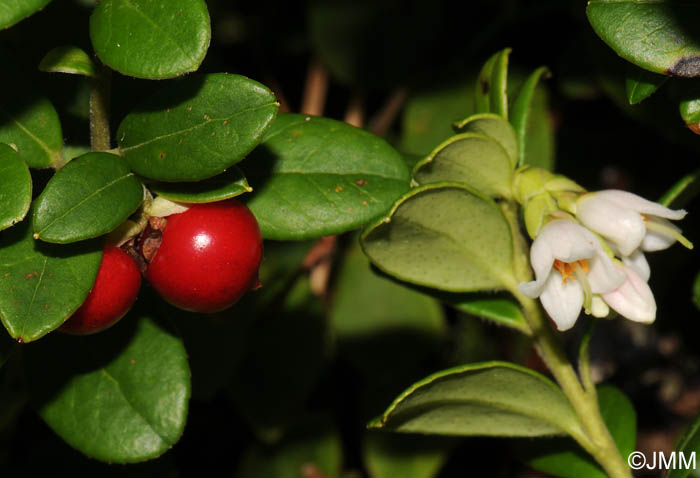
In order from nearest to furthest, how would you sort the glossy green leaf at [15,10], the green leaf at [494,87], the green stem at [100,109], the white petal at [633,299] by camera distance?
the glossy green leaf at [15,10]
the green stem at [100,109]
the white petal at [633,299]
the green leaf at [494,87]

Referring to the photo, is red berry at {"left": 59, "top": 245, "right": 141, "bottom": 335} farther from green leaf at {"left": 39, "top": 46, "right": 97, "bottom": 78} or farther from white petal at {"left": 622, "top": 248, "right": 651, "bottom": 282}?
white petal at {"left": 622, "top": 248, "right": 651, "bottom": 282}

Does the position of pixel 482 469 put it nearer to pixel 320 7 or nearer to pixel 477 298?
pixel 477 298

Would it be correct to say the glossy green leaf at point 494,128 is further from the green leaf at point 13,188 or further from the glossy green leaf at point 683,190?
the green leaf at point 13,188

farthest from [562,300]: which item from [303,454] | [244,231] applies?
[303,454]

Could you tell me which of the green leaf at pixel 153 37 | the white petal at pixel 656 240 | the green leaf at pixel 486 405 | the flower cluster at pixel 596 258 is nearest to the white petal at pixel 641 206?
the flower cluster at pixel 596 258

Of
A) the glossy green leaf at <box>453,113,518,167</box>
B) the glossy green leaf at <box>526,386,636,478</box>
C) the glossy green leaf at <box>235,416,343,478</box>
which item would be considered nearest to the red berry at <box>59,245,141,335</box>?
the glossy green leaf at <box>453,113,518,167</box>

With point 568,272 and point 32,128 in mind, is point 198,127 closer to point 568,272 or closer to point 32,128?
point 32,128
